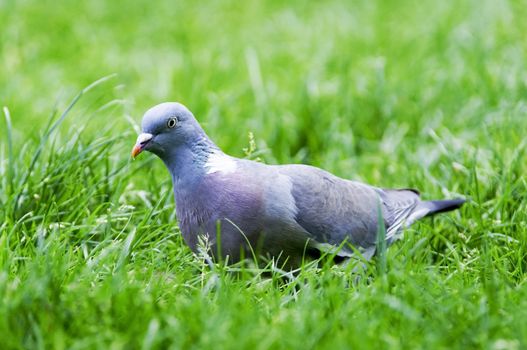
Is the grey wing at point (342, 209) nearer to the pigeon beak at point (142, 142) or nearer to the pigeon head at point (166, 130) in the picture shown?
the pigeon head at point (166, 130)

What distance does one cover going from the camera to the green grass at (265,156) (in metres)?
2.64

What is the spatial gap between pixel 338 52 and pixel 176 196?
3329 millimetres

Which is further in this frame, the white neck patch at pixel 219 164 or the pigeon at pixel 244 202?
the white neck patch at pixel 219 164

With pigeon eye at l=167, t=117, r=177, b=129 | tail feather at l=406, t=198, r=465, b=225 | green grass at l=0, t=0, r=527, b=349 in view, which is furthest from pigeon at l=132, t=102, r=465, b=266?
tail feather at l=406, t=198, r=465, b=225

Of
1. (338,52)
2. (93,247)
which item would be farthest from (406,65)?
(93,247)

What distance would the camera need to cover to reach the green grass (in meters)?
2.64

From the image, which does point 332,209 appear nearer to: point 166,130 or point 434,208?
point 434,208

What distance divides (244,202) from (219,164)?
0.78 feet

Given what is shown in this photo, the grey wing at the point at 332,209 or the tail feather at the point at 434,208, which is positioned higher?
the grey wing at the point at 332,209

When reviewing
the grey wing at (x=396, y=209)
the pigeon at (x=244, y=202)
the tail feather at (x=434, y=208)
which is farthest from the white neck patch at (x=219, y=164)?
the tail feather at (x=434, y=208)

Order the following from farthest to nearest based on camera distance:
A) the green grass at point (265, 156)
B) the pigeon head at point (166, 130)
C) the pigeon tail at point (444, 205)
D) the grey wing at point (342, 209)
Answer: the pigeon tail at point (444, 205) < the grey wing at point (342, 209) < the pigeon head at point (166, 130) < the green grass at point (265, 156)

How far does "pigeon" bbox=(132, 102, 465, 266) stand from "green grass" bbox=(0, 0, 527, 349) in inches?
5.4

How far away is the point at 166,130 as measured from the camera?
3.40 meters

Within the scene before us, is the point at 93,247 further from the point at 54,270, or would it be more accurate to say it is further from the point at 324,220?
the point at 324,220
